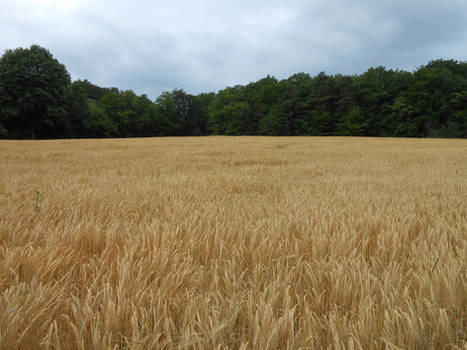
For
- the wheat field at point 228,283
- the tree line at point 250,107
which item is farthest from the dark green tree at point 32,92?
the wheat field at point 228,283

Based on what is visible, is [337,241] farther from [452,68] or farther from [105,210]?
[452,68]

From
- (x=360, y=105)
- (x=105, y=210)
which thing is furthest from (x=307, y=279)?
(x=360, y=105)

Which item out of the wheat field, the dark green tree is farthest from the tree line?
the wheat field

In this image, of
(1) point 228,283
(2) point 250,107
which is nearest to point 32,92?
(2) point 250,107

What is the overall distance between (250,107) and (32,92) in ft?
138

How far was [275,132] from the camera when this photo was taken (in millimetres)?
52594

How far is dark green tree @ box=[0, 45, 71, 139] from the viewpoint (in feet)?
113

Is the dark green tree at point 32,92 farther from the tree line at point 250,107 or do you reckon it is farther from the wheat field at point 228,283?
the wheat field at point 228,283

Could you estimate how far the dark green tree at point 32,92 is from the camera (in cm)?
3459

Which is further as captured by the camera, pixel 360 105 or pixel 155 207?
pixel 360 105

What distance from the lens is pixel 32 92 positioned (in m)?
35.2

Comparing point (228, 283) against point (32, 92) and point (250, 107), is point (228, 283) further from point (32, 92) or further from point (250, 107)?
point (250, 107)

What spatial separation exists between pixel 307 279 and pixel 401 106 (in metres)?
54.1

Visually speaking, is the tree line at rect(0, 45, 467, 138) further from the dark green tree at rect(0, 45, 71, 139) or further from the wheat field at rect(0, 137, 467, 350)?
the wheat field at rect(0, 137, 467, 350)
